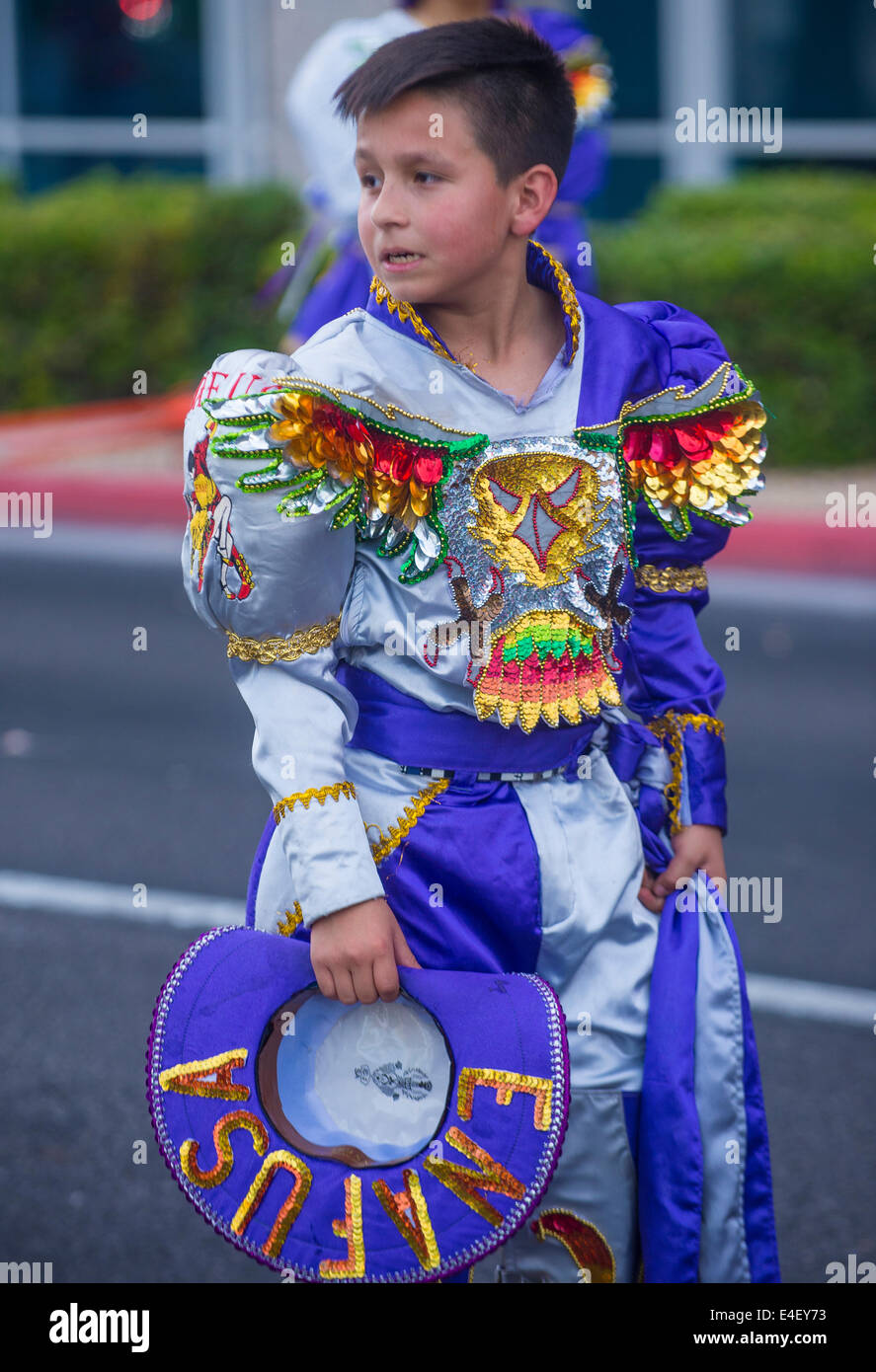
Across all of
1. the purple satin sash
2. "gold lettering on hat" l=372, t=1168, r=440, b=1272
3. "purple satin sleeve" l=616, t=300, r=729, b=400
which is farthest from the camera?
"purple satin sleeve" l=616, t=300, r=729, b=400

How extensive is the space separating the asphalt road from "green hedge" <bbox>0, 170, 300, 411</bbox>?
129 inches

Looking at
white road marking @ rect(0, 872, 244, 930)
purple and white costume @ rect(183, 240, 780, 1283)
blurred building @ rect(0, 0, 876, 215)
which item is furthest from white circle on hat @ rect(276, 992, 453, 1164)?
blurred building @ rect(0, 0, 876, 215)

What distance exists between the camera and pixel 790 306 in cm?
1035

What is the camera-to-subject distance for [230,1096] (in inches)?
87.0

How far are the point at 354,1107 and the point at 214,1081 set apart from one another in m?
0.17

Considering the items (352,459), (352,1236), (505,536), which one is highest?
(352,459)

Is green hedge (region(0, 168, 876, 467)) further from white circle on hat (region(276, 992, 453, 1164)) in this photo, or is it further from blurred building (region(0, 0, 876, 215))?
white circle on hat (region(276, 992, 453, 1164))

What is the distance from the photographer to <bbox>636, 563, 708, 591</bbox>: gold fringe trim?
2592mm

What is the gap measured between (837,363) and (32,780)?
577 centimetres

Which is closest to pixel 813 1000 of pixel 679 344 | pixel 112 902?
pixel 112 902

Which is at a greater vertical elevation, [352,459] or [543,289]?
[543,289]

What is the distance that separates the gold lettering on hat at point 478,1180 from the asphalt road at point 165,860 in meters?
1.30

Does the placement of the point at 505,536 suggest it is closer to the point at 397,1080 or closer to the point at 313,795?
the point at 313,795

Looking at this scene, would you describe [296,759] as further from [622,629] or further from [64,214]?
[64,214]
